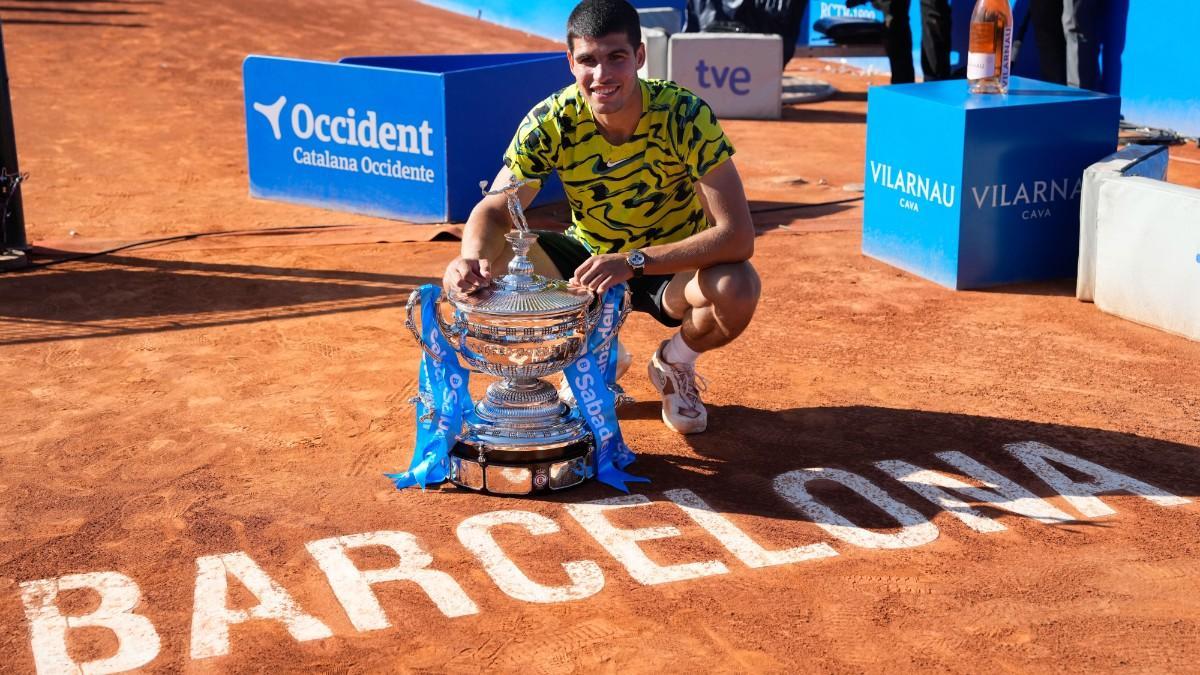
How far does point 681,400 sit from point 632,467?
39 centimetres

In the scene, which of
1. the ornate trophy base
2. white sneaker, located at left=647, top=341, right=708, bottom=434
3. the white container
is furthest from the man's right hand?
the white container

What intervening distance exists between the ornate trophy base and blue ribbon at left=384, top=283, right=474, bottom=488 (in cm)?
5

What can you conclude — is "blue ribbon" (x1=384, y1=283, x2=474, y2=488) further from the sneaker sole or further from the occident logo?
the occident logo

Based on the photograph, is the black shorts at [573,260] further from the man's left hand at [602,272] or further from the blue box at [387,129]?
the blue box at [387,129]

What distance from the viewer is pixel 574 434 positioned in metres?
4.51

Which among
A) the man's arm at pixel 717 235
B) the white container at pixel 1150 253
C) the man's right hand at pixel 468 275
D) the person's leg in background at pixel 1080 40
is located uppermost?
the person's leg in background at pixel 1080 40

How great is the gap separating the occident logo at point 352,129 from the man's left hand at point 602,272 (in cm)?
410

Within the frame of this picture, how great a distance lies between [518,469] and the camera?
441 cm

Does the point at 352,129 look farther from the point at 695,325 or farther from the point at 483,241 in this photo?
the point at 695,325

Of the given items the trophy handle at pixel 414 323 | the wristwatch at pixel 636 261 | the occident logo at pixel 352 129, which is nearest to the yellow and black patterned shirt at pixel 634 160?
the wristwatch at pixel 636 261

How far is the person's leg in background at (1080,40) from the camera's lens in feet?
35.3

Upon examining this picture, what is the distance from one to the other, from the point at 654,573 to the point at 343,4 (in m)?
17.1

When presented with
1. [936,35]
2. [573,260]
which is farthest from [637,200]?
[936,35]

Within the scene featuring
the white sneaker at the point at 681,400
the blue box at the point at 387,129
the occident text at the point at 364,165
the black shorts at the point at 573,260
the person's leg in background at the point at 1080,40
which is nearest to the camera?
the white sneaker at the point at 681,400
